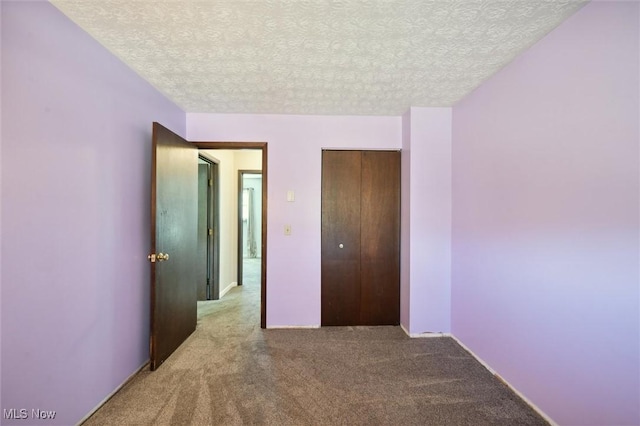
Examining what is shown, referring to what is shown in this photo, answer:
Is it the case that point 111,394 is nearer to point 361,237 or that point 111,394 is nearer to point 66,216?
point 66,216

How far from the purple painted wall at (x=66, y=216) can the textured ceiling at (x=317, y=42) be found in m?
0.28

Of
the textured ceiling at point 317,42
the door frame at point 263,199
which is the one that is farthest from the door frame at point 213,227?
the textured ceiling at point 317,42

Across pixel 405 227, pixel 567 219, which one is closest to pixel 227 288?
pixel 405 227

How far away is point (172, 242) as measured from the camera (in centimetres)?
227

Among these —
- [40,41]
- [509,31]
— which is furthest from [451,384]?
[40,41]

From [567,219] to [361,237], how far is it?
175 centimetres

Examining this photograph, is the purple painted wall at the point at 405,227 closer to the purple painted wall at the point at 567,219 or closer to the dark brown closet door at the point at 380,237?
the dark brown closet door at the point at 380,237

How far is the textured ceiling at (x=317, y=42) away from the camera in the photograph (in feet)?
4.52

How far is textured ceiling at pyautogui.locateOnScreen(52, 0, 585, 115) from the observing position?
138cm

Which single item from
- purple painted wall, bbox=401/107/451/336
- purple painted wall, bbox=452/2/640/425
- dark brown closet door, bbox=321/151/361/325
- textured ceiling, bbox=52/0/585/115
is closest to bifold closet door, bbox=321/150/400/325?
dark brown closet door, bbox=321/151/361/325

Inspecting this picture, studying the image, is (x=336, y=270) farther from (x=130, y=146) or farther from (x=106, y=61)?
(x=106, y=61)

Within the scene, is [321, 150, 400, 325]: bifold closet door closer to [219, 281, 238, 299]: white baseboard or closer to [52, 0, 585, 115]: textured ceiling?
[52, 0, 585, 115]: textured ceiling

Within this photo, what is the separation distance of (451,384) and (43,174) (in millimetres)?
2805

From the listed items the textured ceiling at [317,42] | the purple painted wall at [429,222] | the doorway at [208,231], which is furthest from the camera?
Result: the doorway at [208,231]
